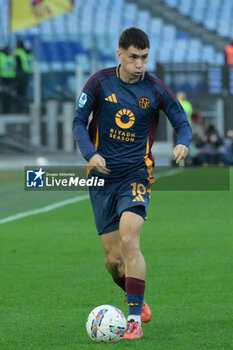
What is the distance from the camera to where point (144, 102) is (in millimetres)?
6246

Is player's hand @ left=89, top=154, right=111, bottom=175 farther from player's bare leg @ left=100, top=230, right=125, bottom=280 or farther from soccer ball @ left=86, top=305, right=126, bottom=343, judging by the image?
soccer ball @ left=86, top=305, right=126, bottom=343

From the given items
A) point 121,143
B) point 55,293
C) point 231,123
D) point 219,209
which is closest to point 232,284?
point 55,293

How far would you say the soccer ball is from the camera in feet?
18.9

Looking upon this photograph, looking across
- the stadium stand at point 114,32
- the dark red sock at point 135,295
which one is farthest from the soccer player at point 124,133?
the stadium stand at point 114,32

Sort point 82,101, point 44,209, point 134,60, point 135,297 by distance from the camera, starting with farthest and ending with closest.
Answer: point 44,209, point 82,101, point 134,60, point 135,297

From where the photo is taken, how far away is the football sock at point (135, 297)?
5.91 metres

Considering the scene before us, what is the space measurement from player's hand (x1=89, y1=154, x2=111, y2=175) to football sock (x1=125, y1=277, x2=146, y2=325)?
0.76 meters

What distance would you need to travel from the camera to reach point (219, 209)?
48.5 ft

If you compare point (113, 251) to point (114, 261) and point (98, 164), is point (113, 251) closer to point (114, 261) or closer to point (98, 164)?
point (114, 261)

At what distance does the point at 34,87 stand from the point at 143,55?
1398 inches

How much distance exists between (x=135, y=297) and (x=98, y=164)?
93cm

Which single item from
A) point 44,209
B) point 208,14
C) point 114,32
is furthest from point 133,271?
point 208,14

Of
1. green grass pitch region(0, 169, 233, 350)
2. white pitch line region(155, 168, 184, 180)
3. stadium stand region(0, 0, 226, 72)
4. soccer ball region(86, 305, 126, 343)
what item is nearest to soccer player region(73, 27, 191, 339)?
soccer ball region(86, 305, 126, 343)

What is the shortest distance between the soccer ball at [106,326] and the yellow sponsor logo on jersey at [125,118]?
129 cm
